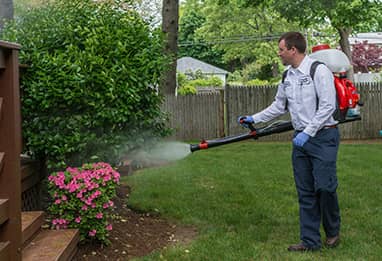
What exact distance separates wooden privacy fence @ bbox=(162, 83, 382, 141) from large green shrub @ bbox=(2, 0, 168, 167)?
8.37 meters

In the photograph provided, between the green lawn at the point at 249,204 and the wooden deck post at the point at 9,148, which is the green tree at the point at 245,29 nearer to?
the green lawn at the point at 249,204

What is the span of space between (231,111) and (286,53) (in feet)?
32.2

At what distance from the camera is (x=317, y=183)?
156 inches

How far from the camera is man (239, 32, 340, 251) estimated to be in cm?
382

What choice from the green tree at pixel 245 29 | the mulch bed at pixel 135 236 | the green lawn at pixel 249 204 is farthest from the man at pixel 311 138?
the green tree at pixel 245 29

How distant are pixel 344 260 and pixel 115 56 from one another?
2.55 m

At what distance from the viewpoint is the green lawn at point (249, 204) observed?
411cm

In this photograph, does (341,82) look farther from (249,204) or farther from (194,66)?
(194,66)

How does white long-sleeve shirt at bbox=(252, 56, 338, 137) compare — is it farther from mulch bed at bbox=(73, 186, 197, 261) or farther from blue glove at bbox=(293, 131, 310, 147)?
mulch bed at bbox=(73, 186, 197, 261)

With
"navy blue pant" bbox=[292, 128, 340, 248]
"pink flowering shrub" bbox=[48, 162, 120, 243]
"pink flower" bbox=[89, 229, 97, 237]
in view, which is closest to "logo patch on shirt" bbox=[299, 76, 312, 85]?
"navy blue pant" bbox=[292, 128, 340, 248]

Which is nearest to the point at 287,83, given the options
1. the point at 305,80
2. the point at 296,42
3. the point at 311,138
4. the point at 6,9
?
the point at 305,80

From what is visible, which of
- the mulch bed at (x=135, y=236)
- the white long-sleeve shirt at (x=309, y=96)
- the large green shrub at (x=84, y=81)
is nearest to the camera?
the white long-sleeve shirt at (x=309, y=96)

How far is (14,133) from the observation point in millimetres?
2875

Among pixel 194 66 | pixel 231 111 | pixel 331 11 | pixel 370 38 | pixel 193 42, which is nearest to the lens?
pixel 331 11
